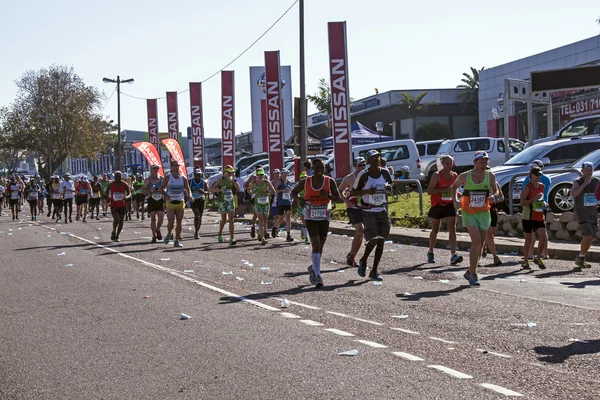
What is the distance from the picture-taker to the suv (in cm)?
3166

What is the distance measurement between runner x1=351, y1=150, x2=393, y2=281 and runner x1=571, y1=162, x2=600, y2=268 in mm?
3178

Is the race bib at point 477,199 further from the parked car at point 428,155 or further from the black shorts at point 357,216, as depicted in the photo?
the parked car at point 428,155

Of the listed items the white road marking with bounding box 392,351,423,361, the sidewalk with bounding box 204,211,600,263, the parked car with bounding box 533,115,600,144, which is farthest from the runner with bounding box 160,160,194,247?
the parked car with bounding box 533,115,600,144

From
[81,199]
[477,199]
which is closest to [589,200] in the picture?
[477,199]

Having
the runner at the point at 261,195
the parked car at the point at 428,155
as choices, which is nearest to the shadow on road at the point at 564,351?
the runner at the point at 261,195

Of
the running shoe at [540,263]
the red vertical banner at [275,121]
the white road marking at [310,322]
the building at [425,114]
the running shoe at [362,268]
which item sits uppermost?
the building at [425,114]

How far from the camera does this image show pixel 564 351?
724 cm

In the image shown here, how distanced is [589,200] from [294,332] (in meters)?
7.12

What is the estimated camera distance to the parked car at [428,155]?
32.4 metres

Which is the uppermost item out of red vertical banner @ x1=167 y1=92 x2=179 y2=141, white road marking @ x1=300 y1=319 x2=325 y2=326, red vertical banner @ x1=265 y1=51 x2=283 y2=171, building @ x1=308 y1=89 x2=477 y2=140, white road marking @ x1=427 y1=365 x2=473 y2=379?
building @ x1=308 y1=89 x2=477 y2=140

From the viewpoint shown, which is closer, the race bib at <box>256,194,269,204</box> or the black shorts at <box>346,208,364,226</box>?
the black shorts at <box>346,208,364,226</box>

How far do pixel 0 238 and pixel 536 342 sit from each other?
62.6ft

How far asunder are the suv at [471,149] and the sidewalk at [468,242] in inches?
399

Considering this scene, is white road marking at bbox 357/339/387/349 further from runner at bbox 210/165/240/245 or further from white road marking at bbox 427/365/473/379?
runner at bbox 210/165/240/245
